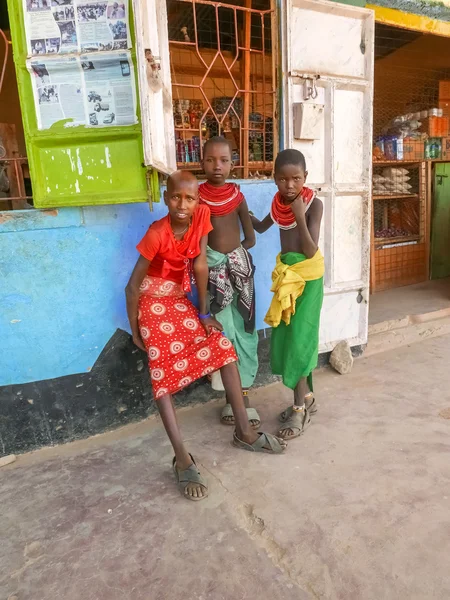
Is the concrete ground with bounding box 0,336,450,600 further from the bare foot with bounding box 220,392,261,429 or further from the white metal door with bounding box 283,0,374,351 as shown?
the white metal door with bounding box 283,0,374,351

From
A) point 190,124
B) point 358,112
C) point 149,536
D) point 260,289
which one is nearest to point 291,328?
point 260,289

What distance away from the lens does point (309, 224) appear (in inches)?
96.8

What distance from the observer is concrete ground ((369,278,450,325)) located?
14.4 feet

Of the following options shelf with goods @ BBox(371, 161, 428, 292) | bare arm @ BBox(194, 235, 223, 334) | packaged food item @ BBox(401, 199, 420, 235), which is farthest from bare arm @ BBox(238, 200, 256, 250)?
packaged food item @ BBox(401, 199, 420, 235)

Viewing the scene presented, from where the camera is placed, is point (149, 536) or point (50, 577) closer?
point (50, 577)

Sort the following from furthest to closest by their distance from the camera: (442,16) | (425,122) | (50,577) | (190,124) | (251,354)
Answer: (425,122)
(190,124)
(442,16)
(251,354)
(50,577)

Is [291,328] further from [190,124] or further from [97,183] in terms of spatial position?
[190,124]

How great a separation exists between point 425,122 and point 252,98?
2438mm

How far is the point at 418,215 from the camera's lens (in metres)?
5.69

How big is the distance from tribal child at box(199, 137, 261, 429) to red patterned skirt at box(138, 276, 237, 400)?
35cm

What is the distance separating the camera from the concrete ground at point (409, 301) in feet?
14.4

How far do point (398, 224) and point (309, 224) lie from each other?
12.9ft

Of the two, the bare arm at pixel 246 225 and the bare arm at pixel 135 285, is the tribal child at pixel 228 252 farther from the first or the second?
the bare arm at pixel 135 285

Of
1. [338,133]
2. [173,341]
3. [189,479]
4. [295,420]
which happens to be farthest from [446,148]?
[189,479]
